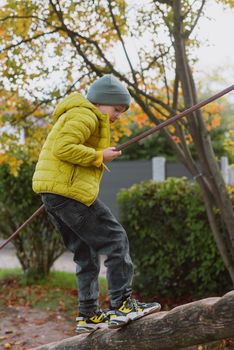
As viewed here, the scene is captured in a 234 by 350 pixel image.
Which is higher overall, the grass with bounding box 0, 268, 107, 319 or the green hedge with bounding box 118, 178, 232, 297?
the green hedge with bounding box 118, 178, 232, 297

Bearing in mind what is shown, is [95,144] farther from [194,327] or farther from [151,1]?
[151,1]

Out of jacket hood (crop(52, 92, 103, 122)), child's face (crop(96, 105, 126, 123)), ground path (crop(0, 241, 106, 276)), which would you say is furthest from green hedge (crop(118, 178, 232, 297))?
jacket hood (crop(52, 92, 103, 122))

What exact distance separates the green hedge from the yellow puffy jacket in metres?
Result: 3.77

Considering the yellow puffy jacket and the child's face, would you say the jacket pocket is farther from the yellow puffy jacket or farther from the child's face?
the child's face

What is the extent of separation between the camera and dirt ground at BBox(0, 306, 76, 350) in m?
6.87

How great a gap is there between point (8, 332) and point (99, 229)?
3641 millimetres

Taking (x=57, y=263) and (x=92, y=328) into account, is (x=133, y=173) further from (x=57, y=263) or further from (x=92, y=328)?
(x=92, y=328)

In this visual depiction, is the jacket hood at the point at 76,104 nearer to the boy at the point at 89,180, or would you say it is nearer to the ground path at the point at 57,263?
the boy at the point at 89,180

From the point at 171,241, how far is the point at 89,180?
159 inches

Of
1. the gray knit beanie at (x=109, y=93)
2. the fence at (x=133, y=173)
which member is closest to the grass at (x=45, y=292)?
the gray knit beanie at (x=109, y=93)

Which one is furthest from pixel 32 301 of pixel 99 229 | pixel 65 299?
pixel 99 229

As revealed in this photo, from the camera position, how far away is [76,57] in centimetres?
724

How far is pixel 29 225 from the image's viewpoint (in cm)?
938

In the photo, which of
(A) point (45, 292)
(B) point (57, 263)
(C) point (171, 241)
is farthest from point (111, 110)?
(B) point (57, 263)
